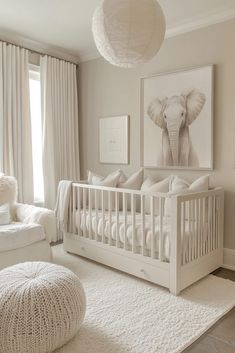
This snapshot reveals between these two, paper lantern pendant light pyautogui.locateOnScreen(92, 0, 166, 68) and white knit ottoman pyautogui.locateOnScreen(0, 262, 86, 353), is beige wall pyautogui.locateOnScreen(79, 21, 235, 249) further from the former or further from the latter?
white knit ottoman pyautogui.locateOnScreen(0, 262, 86, 353)

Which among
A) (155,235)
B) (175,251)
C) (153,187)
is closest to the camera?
(175,251)

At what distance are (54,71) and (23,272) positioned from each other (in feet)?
9.52

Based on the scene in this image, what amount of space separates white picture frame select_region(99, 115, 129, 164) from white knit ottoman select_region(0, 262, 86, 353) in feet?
7.47

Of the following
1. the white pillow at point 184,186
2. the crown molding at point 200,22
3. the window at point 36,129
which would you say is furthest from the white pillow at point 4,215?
the crown molding at point 200,22

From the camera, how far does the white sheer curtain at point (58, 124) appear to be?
3971 mm

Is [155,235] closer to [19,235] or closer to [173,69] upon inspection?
[19,235]

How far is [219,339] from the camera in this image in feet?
6.33

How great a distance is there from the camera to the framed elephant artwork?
3.17m

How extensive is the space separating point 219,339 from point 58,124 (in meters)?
3.17

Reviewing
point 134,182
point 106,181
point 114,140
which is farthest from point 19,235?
point 114,140

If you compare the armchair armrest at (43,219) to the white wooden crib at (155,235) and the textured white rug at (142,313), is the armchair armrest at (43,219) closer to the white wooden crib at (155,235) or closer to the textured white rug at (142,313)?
the white wooden crib at (155,235)

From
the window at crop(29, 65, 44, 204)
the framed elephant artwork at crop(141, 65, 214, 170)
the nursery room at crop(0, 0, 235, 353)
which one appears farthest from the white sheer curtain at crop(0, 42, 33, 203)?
the framed elephant artwork at crop(141, 65, 214, 170)

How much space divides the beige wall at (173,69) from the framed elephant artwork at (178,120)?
0.08m

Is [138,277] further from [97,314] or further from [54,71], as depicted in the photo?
[54,71]
